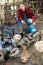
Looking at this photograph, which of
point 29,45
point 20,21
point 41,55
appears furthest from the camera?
point 20,21

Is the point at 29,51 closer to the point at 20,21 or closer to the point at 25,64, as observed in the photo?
the point at 25,64

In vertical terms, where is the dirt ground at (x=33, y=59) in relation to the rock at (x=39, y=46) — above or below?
→ below

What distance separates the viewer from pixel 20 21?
6668 millimetres

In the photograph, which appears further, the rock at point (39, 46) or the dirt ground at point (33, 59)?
Answer: the rock at point (39, 46)

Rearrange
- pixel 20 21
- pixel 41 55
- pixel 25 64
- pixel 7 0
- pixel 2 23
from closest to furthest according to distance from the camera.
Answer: pixel 25 64
pixel 41 55
pixel 20 21
pixel 2 23
pixel 7 0

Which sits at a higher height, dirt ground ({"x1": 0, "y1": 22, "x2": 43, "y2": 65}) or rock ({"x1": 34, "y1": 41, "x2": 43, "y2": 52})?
rock ({"x1": 34, "y1": 41, "x2": 43, "y2": 52})

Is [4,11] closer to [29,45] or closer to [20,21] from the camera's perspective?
[20,21]

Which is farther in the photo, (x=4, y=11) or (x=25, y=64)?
(x=4, y=11)

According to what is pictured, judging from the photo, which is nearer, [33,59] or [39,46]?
[33,59]

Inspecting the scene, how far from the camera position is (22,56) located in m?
5.45

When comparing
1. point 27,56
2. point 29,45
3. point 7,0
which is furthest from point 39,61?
point 7,0

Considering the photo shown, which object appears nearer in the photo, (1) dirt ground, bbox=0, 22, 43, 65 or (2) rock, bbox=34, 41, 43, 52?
(1) dirt ground, bbox=0, 22, 43, 65

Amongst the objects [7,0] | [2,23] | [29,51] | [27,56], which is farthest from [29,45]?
[7,0]

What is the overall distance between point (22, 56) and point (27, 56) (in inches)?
4.2
